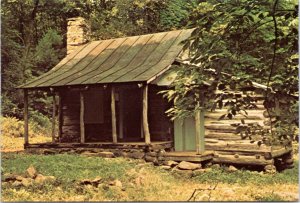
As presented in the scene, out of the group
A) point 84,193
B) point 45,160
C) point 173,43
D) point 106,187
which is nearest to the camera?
point 84,193

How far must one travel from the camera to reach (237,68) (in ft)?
19.8

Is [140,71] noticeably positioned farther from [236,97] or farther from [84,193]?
[236,97]

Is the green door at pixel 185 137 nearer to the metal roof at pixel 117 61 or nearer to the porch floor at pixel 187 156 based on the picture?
the porch floor at pixel 187 156

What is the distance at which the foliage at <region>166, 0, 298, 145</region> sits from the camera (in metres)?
5.73

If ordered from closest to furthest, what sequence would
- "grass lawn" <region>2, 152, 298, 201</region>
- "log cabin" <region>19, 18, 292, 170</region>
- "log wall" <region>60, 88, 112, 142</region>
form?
"grass lawn" <region>2, 152, 298, 201</region> → "log cabin" <region>19, 18, 292, 170</region> → "log wall" <region>60, 88, 112, 142</region>

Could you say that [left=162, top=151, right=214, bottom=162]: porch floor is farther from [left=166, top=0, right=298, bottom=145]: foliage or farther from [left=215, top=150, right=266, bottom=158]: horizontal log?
[left=166, top=0, right=298, bottom=145]: foliage

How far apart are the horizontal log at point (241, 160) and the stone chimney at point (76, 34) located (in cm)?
982

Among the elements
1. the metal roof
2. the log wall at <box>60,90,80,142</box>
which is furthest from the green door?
the log wall at <box>60,90,80,142</box>

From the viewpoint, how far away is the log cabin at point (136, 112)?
15797mm

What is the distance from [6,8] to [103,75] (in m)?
14.7

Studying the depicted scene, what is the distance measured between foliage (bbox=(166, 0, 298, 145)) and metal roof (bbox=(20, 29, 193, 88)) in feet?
30.7

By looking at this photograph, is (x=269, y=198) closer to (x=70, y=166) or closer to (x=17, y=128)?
(x=70, y=166)

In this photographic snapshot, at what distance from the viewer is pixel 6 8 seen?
95.0 feet

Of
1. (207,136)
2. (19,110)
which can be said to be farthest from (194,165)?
(19,110)
